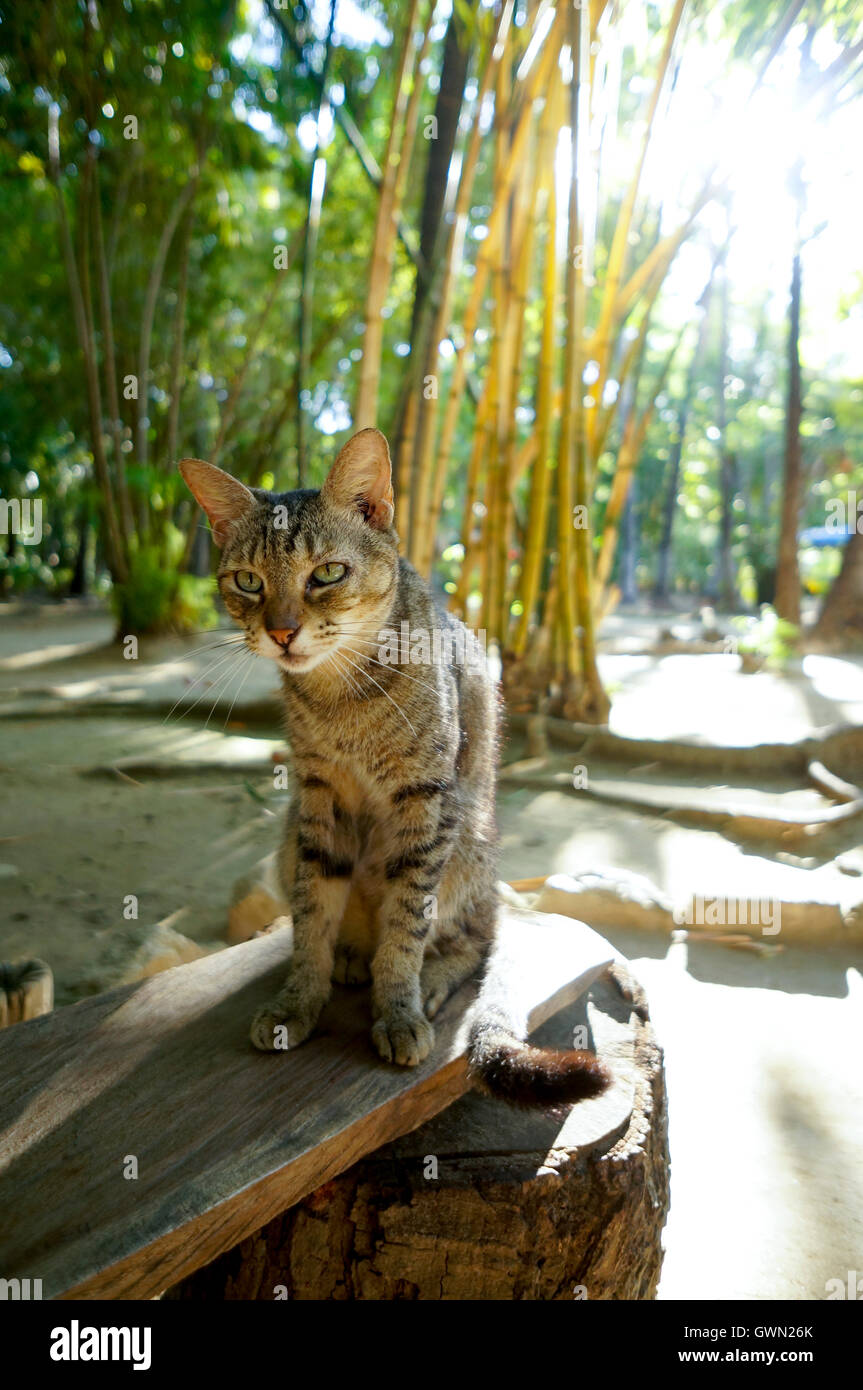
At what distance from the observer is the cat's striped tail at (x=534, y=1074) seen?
4.17ft

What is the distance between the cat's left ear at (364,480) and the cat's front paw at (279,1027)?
90cm

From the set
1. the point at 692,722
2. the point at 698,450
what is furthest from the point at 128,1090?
the point at 698,450

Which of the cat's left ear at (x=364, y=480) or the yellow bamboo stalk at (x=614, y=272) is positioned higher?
the yellow bamboo stalk at (x=614, y=272)

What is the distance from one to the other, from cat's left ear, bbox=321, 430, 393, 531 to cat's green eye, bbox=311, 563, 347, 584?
6.0 inches

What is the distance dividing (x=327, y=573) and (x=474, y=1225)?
106cm

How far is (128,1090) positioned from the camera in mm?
1348

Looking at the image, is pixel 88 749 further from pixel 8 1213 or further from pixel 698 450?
pixel 698 450

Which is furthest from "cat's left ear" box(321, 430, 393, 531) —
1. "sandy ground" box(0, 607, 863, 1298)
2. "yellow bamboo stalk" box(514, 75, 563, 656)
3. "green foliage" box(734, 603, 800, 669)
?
"green foliage" box(734, 603, 800, 669)

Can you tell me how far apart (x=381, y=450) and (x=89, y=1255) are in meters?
1.30

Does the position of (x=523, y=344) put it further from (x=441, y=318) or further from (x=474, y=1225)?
(x=474, y=1225)

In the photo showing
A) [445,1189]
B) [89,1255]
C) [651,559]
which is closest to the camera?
[89,1255]

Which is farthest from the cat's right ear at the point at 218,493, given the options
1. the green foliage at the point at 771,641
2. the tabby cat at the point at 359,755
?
the green foliage at the point at 771,641

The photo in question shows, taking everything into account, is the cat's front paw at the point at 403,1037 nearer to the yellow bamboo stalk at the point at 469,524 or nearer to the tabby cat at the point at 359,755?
the tabby cat at the point at 359,755

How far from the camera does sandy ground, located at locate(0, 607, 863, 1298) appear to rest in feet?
5.71
